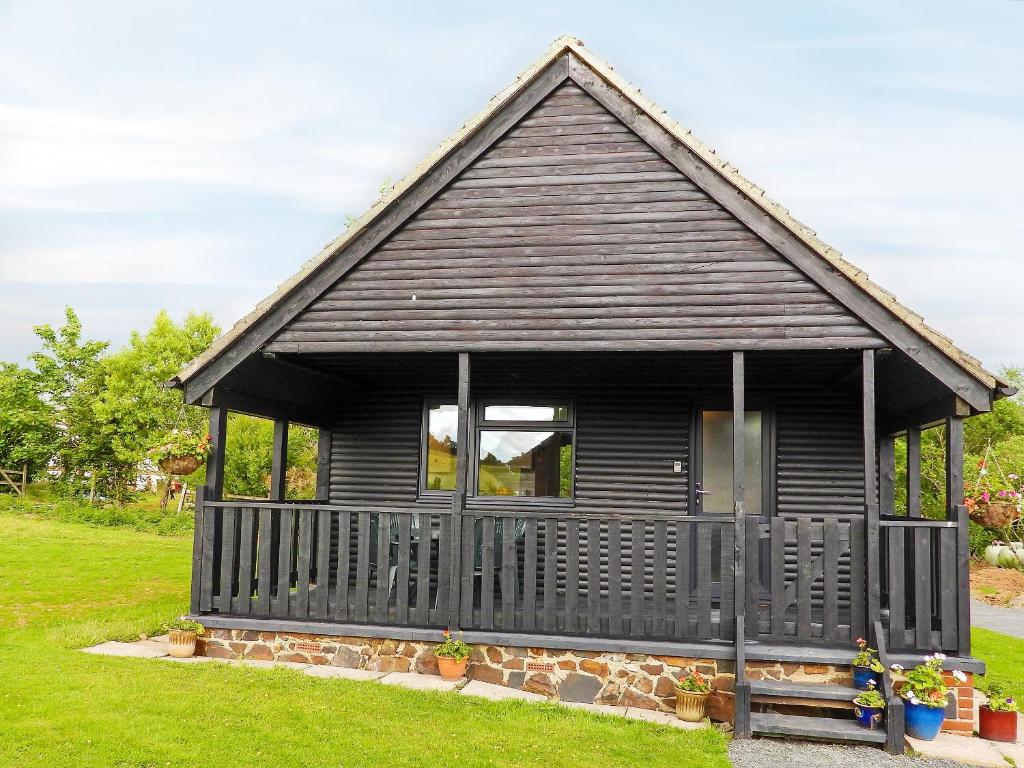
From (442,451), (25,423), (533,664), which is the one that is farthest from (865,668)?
(25,423)

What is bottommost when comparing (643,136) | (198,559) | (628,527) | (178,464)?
(198,559)

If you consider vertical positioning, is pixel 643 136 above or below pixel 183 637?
above

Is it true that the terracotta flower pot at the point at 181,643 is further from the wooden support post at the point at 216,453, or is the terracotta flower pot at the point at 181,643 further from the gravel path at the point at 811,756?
the gravel path at the point at 811,756

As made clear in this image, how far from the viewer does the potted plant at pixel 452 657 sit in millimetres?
7035

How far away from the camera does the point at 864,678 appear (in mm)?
6477

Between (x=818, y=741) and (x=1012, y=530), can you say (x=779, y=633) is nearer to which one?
(x=818, y=741)

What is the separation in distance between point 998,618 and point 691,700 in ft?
34.3

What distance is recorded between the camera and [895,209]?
26453 mm

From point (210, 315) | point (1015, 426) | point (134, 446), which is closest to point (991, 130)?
point (1015, 426)

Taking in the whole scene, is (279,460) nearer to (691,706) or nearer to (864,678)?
(691,706)

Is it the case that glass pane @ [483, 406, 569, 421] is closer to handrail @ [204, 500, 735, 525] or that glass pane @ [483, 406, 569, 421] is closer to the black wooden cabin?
the black wooden cabin

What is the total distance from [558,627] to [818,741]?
2.27 m

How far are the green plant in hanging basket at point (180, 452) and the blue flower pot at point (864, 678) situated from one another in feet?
20.4

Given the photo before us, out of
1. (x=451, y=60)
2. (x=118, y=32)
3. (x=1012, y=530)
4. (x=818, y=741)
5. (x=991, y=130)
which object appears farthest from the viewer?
(x=451, y=60)
